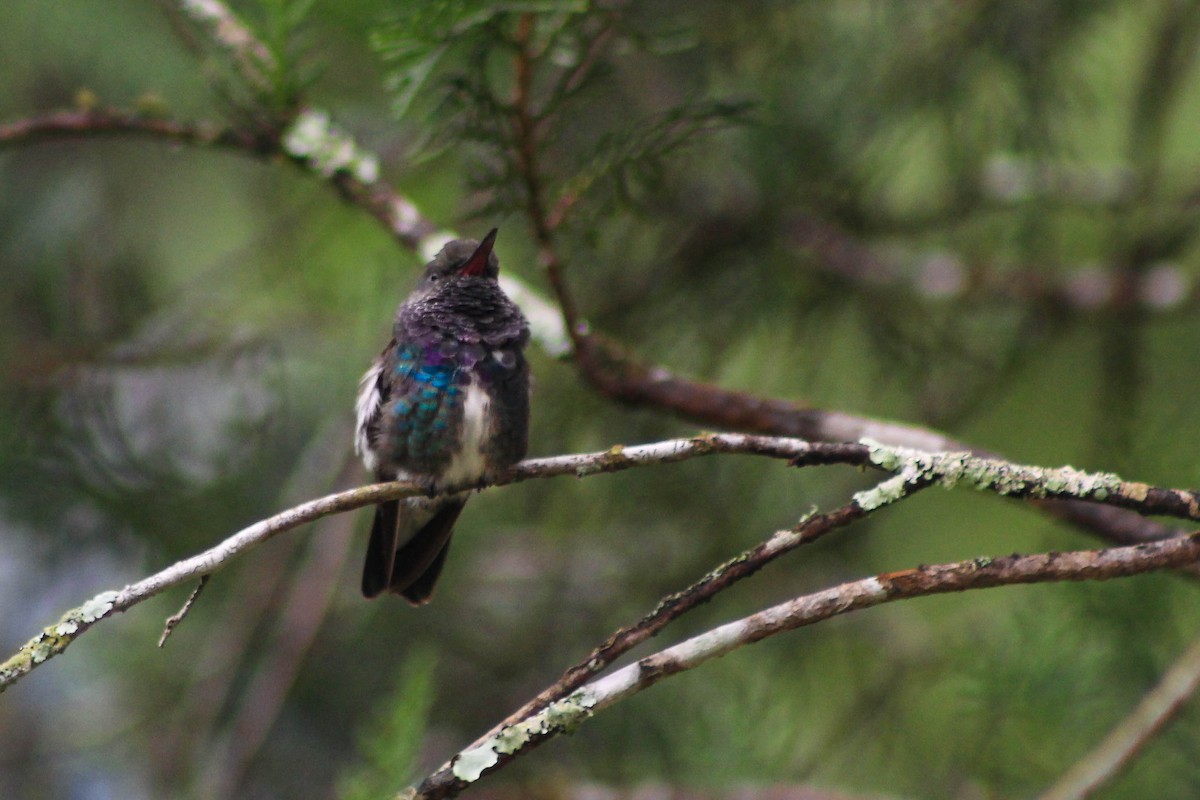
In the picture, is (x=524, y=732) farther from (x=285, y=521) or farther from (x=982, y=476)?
(x=982, y=476)

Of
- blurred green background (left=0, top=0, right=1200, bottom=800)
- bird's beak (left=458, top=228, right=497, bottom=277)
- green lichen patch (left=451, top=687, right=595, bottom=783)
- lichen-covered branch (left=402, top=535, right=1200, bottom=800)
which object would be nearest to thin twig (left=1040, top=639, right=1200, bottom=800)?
blurred green background (left=0, top=0, right=1200, bottom=800)

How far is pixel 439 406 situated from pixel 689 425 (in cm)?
94

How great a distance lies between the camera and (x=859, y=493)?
5.72 feet

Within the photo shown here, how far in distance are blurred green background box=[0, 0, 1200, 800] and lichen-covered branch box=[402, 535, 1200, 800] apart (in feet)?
4.71

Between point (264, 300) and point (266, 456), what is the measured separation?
1213 mm

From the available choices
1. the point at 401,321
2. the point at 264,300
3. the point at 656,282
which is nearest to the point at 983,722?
the point at 656,282

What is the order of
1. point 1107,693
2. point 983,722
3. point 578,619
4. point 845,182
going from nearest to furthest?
1. point 1107,693
2. point 983,722
3. point 845,182
4. point 578,619

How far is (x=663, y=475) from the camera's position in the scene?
12.8 feet

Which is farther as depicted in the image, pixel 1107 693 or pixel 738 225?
pixel 738 225

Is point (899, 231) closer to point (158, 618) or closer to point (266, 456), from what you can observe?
point (266, 456)

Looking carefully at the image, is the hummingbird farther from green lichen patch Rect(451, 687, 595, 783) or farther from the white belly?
green lichen patch Rect(451, 687, 595, 783)

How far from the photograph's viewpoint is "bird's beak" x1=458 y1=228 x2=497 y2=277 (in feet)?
9.14

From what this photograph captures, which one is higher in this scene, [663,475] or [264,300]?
[264,300]

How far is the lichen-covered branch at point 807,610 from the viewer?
1.60 meters
